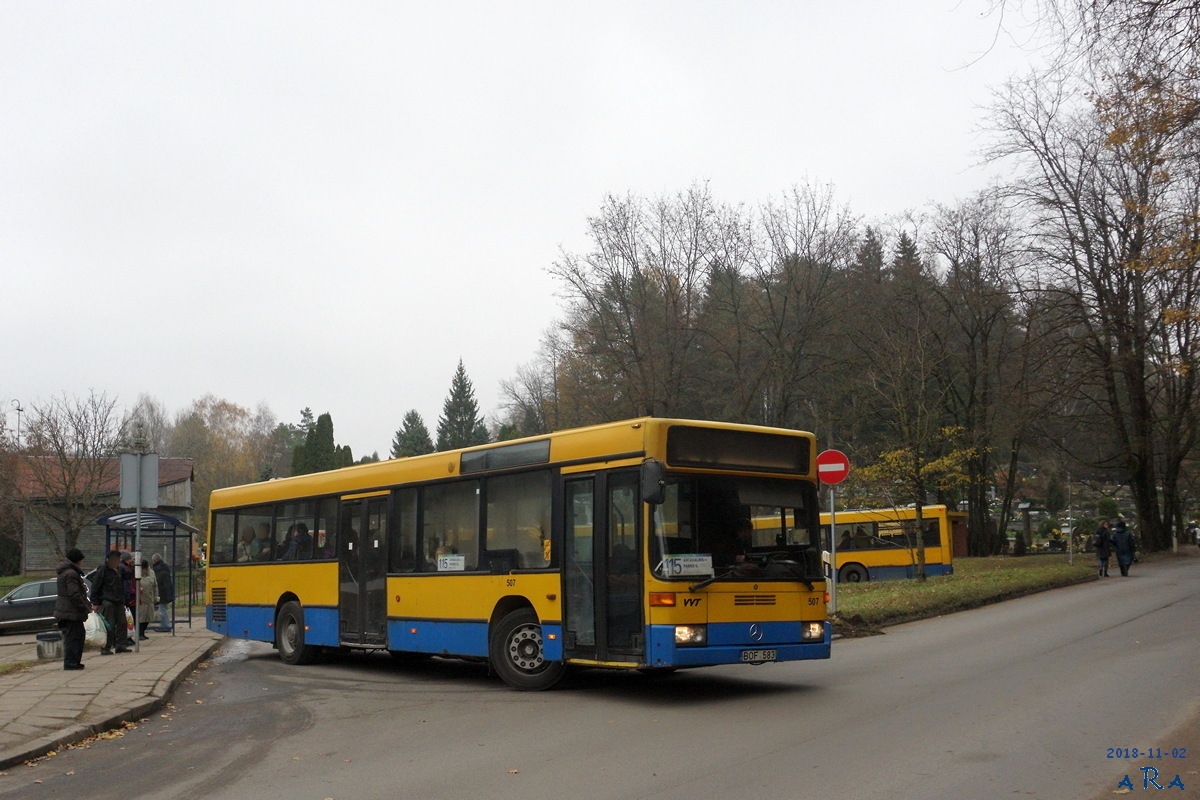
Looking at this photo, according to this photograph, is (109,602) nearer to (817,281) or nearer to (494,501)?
(494,501)

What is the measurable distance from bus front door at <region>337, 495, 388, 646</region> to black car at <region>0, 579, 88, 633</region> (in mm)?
16275

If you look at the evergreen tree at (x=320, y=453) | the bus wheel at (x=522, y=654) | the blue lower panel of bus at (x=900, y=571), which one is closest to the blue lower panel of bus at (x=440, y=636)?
the bus wheel at (x=522, y=654)

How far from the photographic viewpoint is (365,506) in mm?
15812

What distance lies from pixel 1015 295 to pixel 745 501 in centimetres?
3185

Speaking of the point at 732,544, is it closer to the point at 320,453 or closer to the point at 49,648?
the point at 49,648

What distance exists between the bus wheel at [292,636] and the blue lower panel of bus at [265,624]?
0.63 ft

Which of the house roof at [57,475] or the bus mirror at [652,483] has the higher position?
the house roof at [57,475]

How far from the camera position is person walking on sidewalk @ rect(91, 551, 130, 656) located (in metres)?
17.6

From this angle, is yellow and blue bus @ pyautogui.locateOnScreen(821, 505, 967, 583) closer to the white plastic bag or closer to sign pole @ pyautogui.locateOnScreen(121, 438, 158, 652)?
the white plastic bag

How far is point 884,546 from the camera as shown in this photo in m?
40.4

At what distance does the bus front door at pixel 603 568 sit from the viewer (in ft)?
36.9

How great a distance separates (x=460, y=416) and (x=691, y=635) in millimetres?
106605

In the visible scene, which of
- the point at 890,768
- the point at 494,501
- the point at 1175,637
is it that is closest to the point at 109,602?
the point at 494,501

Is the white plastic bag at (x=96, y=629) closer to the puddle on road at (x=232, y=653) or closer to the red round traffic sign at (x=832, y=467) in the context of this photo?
the puddle on road at (x=232, y=653)
